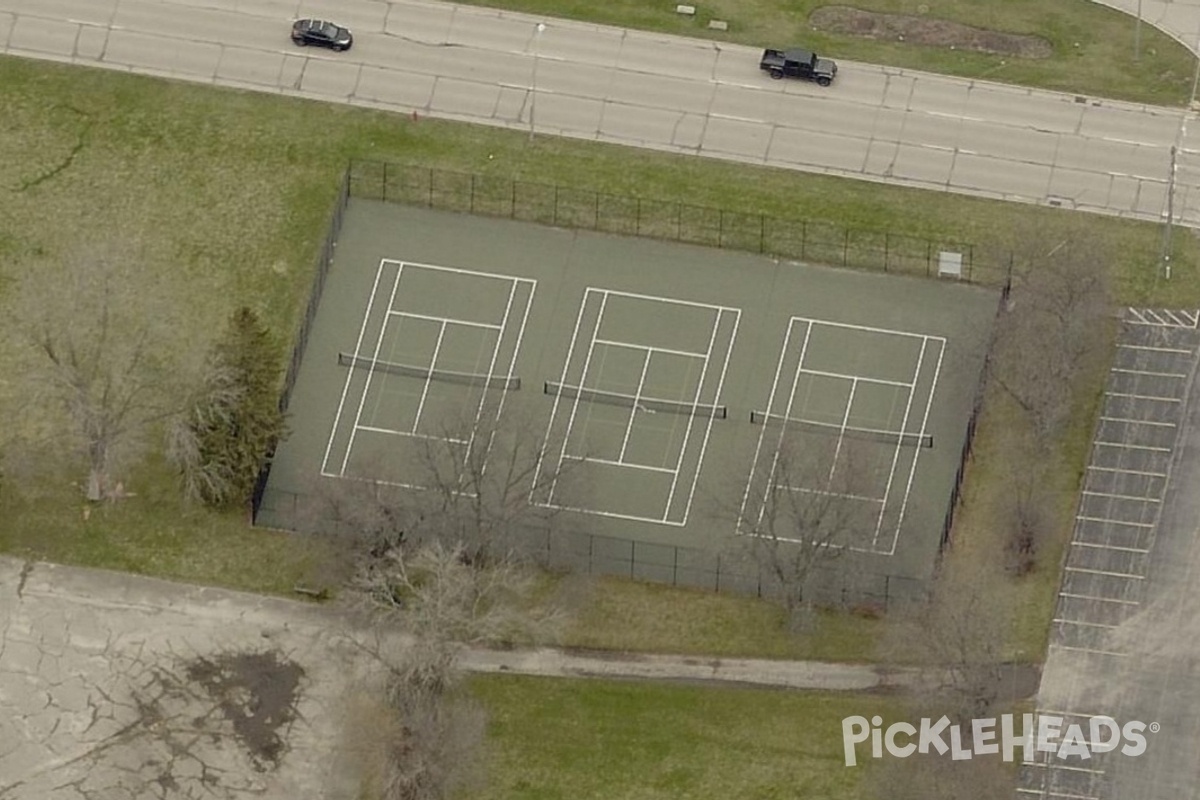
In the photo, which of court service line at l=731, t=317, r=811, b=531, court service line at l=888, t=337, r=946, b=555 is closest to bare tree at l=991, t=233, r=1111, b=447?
court service line at l=888, t=337, r=946, b=555

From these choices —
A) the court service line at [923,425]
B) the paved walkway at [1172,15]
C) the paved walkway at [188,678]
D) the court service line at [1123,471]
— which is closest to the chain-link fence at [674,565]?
the court service line at [923,425]

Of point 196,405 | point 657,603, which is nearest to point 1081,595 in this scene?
point 657,603

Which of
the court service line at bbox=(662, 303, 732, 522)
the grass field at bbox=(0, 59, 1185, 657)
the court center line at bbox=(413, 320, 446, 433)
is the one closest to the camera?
the court service line at bbox=(662, 303, 732, 522)

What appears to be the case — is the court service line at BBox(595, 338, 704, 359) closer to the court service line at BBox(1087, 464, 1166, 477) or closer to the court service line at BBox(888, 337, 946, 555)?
the court service line at BBox(888, 337, 946, 555)

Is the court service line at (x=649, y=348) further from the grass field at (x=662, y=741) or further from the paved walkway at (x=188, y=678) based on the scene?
the grass field at (x=662, y=741)

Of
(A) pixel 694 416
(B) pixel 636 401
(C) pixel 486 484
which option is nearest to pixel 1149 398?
(A) pixel 694 416

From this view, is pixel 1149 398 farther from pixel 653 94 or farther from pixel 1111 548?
pixel 653 94

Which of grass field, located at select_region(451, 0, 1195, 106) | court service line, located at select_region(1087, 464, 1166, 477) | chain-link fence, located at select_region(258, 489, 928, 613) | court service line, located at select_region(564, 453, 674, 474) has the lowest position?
chain-link fence, located at select_region(258, 489, 928, 613)
